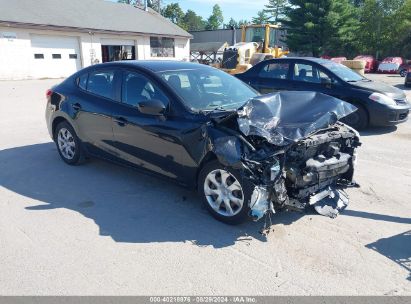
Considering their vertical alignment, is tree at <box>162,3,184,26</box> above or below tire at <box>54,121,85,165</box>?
above

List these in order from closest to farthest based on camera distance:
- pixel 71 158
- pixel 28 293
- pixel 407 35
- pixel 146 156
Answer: pixel 28 293 < pixel 146 156 < pixel 71 158 < pixel 407 35

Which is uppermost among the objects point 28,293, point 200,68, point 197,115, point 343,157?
point 200,68

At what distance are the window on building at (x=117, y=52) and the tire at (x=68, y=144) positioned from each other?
2597 centimetres

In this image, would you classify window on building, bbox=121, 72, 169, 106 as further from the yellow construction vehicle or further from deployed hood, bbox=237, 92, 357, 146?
the yellow construction vehicle

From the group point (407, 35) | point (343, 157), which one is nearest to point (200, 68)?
point (343, 157)

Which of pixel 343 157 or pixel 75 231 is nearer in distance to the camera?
pixel 75 231

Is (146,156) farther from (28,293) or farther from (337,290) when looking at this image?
(337,290)

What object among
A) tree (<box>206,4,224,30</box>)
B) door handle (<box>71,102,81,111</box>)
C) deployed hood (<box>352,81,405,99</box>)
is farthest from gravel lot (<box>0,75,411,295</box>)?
tree (<box>206,4,224,30</box>)

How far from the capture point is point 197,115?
13.7ft

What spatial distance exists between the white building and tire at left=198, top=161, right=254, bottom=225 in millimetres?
22353

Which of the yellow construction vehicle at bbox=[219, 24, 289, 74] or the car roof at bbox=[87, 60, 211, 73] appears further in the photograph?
the yellow construction vehicle at bbox=[219, 24, 289, 74]

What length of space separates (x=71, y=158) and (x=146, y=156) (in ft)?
6.40

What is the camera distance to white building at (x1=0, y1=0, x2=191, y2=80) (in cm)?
2264

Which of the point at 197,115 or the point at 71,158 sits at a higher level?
the point at 197,115
